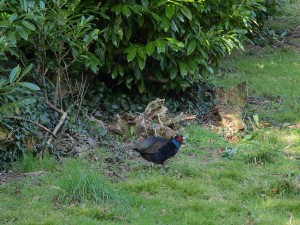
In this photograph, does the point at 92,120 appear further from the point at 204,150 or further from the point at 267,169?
the point at 267,169

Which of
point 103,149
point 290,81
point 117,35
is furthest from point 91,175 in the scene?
point 290,81

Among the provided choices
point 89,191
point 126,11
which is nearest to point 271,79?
point 126,11

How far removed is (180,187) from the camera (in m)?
6.91

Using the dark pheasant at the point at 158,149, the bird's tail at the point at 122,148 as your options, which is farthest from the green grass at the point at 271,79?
the dark pheasant at the point at 158,149

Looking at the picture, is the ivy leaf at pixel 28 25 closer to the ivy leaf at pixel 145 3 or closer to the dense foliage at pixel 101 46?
the dense foliage at pixel 101 46

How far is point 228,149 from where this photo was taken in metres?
8.36

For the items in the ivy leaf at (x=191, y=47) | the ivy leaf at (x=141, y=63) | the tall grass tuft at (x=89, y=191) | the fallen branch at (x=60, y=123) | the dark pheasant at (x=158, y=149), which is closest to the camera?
the tall grass tuft at (x=89, y=191)

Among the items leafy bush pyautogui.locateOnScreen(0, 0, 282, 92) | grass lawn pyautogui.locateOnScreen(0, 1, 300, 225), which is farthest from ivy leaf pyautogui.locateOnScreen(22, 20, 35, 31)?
grass lawn pyautogui.locateOnScreen(0, 1, 300, 225)

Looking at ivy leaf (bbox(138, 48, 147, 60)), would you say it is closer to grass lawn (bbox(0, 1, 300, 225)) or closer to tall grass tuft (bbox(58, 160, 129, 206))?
grass lawn (bbox(0, 1, 300, 225))

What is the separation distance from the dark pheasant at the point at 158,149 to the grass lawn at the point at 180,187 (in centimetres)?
18

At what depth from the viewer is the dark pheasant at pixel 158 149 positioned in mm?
7379

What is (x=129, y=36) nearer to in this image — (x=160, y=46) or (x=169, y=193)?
(x=160, y=46)

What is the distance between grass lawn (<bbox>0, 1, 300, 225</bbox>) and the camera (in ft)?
20.0

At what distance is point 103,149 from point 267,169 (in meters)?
2.21
